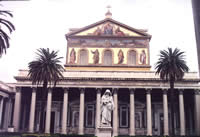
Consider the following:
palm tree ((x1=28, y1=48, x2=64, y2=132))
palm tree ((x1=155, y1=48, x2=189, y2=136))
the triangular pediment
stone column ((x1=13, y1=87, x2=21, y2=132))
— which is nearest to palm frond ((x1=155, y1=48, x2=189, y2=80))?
palm tree ((x1=155, y1=48, x2=189, y2=136))

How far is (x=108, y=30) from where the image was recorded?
49719 millimetres

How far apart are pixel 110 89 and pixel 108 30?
40.0ft

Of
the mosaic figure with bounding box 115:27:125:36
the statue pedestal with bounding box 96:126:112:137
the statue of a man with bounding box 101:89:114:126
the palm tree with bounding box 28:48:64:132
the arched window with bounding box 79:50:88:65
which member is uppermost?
the mosaic figure with bounding box 115:27:125:36

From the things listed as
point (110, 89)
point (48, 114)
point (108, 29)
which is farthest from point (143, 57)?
point (48, 114)

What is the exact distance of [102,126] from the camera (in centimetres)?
2117

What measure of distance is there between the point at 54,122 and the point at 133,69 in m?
16.5

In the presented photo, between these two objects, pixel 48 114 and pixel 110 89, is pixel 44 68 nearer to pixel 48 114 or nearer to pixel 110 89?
pixel 48 114

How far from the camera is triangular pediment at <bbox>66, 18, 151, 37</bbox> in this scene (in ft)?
162

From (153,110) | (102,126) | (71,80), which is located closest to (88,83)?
(71,80)

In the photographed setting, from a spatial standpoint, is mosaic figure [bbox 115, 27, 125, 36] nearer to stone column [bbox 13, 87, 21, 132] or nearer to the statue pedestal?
stone column [bbox 13, 87, 21, 132]

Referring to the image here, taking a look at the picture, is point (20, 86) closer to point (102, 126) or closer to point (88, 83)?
point (88, 83)

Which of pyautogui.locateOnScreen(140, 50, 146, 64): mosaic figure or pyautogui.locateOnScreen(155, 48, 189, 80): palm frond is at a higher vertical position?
pyautogui.locateOnScreen(140, 50, 146, 64): mosaic figure

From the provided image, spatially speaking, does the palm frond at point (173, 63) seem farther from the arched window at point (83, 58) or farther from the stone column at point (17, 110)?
the stone column at point (17, 110)

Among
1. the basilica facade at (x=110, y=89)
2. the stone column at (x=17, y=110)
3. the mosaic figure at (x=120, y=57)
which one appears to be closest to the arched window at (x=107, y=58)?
the basilica facade at (x=110, y=89)
